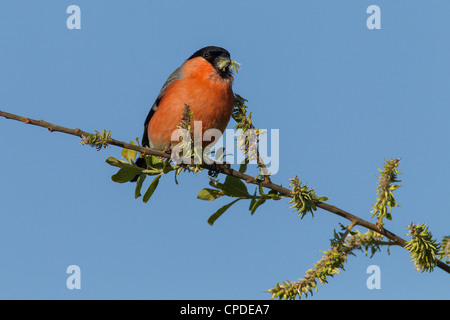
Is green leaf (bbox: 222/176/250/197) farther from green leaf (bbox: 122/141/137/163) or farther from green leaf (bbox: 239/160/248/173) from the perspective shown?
green leaf (bbox: 122/141/137/163)

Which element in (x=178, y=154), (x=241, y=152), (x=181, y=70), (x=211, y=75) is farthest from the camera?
(x=181, y=70)

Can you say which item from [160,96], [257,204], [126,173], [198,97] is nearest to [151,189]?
[126,173]

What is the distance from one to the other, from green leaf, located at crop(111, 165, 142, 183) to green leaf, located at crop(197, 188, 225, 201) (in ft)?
1.25

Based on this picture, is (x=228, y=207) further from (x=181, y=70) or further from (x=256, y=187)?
(x=181, y=70)

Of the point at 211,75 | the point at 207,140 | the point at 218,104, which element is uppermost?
the point at 211,75

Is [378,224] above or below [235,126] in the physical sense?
below

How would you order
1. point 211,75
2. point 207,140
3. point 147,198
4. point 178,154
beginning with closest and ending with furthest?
point 178,154, point 147,198, point 207,140, point 211,75

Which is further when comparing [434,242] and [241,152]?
[241,152]

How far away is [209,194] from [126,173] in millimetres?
510

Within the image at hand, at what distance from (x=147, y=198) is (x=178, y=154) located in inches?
20.5

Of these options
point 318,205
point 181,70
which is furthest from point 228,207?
point 181,70

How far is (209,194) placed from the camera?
2883 mm

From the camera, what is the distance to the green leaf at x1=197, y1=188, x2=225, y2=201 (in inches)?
112

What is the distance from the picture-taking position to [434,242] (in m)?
2.01
